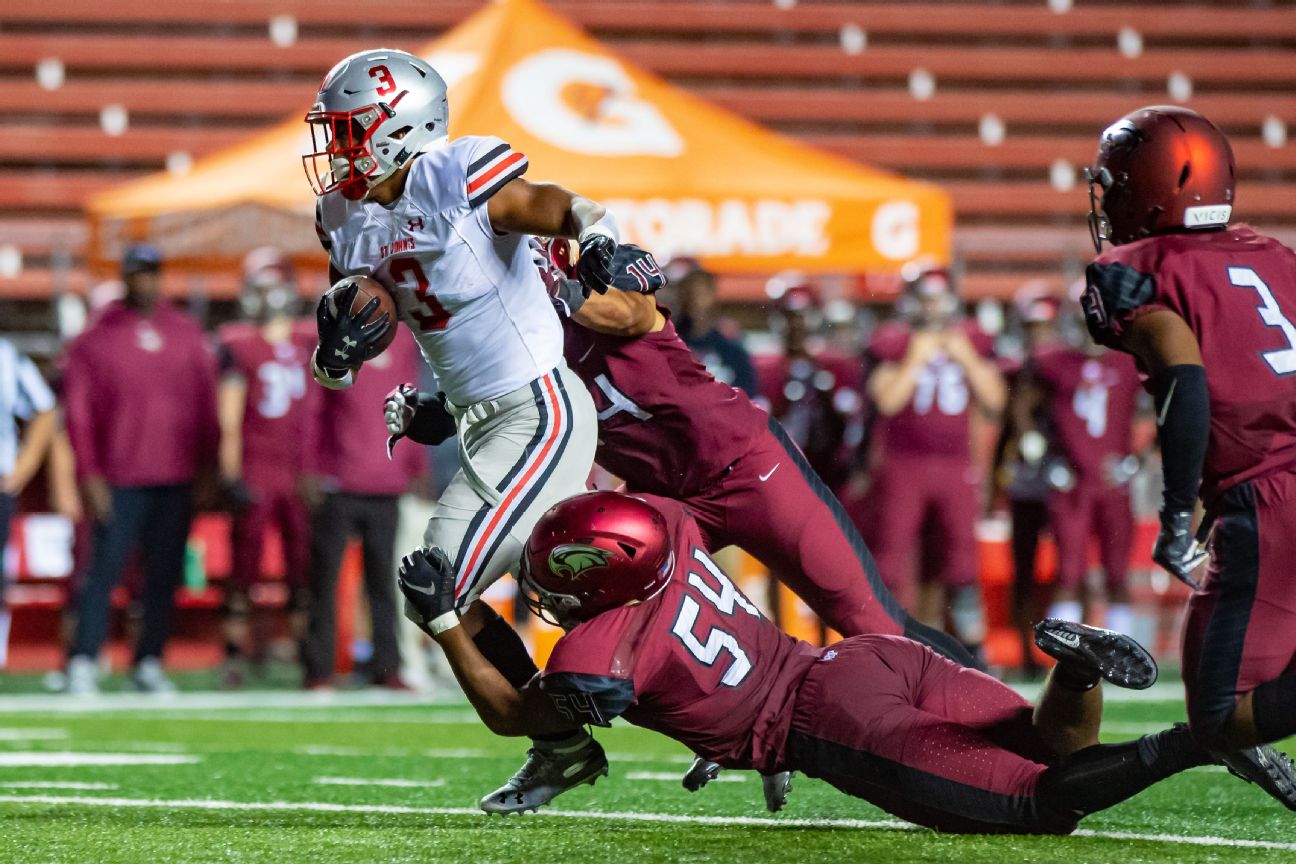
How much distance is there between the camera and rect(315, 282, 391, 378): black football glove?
375 cm

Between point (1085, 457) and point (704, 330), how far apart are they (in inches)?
71.0

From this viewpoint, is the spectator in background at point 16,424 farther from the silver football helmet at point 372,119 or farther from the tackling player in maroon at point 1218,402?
the tackling player in maroon at point 1218,402

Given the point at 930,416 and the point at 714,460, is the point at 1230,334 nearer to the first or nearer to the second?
the point at 714,460

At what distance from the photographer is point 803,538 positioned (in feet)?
13.8

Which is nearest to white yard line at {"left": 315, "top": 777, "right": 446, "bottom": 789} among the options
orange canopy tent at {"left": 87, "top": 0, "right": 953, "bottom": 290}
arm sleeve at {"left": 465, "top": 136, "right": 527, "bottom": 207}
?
arm sleeve at {"left": 465, "top": 136, "right": 527, "bottom": 207}

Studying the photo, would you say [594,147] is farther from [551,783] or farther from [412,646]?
[551,783]

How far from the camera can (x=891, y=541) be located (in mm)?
7762

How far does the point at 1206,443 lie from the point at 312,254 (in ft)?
21.0

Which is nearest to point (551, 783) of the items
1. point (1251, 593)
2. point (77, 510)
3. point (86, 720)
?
point (1251, 593)

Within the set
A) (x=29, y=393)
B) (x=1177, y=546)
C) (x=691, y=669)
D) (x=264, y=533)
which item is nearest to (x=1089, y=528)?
(x=264, y=533)

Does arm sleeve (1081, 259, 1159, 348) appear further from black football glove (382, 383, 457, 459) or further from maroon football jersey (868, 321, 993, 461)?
maroon football jersey (868, 321, 993, 461)

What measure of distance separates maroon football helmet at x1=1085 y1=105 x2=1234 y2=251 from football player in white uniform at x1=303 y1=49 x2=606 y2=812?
3.49 ft

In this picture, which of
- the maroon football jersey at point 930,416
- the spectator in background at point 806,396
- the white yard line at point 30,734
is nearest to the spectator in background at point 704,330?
the spectator in background at point 806,396

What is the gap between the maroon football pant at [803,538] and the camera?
4.19 meters
